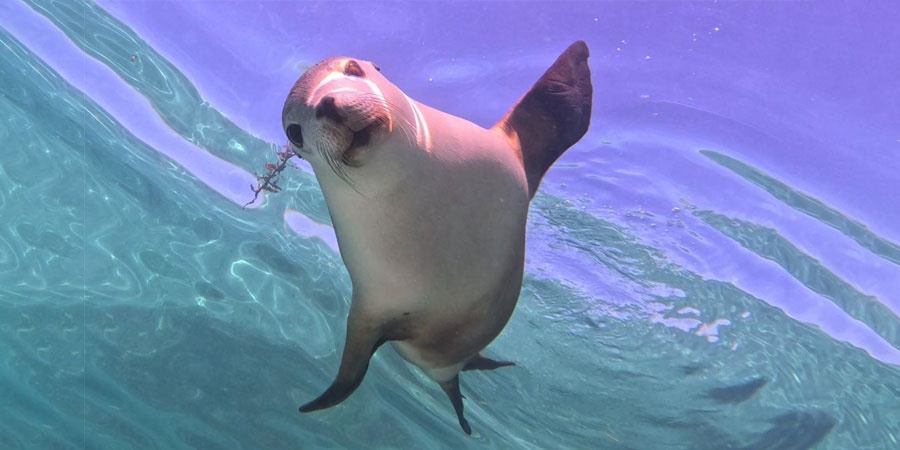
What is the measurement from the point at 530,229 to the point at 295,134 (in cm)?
618

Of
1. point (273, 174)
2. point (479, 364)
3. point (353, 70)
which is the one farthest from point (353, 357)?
point (273, 174)

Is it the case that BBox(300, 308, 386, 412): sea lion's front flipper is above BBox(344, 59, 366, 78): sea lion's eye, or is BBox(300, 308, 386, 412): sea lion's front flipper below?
below

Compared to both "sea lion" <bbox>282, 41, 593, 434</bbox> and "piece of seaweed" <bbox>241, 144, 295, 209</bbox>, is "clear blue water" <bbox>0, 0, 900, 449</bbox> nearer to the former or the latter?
"piece of seaweed" <bbox>241, 144, 295, 209</bbox>

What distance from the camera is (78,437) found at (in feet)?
55.9

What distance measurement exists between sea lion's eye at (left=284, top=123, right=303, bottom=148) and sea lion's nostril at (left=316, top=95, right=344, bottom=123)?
0.24 meters

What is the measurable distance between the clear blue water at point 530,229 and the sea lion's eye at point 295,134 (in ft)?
12.8

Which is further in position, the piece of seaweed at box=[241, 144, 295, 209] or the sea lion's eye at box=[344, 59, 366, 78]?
the piece of seaweed at box=[241, 144, 295, 209]

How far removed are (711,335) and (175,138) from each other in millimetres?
8563

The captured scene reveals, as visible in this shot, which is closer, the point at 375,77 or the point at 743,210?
the point at 375,77

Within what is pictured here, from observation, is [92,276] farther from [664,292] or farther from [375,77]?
[375,77]

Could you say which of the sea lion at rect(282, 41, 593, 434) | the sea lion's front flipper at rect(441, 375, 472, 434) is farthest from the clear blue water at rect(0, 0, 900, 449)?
the sea lion's front flipper at rect(441, 375, 472, 434)

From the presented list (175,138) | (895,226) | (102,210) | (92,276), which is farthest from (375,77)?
(92,276)

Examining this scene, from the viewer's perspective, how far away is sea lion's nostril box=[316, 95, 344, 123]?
2.34m

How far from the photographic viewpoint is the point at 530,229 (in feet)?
28.0
